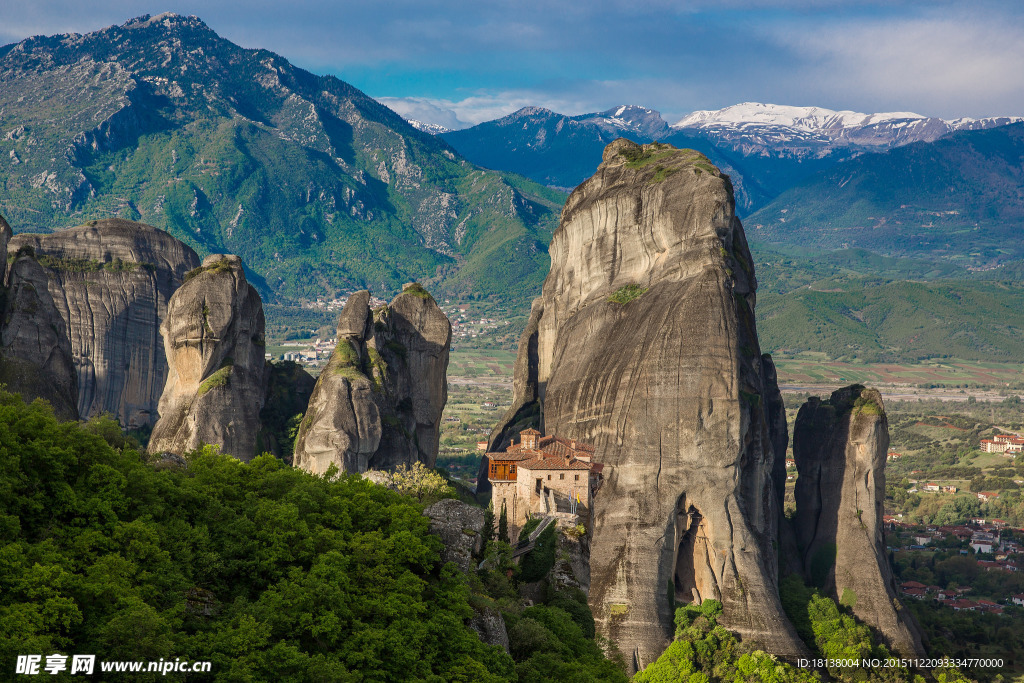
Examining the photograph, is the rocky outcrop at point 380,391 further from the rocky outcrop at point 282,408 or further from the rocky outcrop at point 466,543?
the rocky outcrop at point 466,543

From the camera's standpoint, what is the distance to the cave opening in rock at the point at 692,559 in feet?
249

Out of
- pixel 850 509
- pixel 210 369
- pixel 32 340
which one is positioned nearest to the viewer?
pixel 32 340

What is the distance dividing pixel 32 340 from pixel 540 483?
34.7 metres

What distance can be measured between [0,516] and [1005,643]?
281 feet

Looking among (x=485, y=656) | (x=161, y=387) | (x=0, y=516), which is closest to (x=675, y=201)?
(x=161, y=387)

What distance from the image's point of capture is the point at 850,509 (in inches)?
3423

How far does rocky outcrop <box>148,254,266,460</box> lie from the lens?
83438 mm

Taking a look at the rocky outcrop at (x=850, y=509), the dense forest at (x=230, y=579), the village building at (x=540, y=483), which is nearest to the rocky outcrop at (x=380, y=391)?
the village building at (x=540, y=483)

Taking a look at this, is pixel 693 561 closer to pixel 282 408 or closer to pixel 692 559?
pixel 692 559

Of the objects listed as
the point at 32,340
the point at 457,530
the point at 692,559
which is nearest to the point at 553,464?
the point at 692,559

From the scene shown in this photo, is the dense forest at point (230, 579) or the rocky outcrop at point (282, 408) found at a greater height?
the rocky outcrop at point (282, 408)

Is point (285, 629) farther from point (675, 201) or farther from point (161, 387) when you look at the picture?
point (161, 387)

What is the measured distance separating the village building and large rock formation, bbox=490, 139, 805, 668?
4.55 metres

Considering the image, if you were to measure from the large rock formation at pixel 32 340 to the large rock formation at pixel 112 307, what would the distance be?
95.4ft
